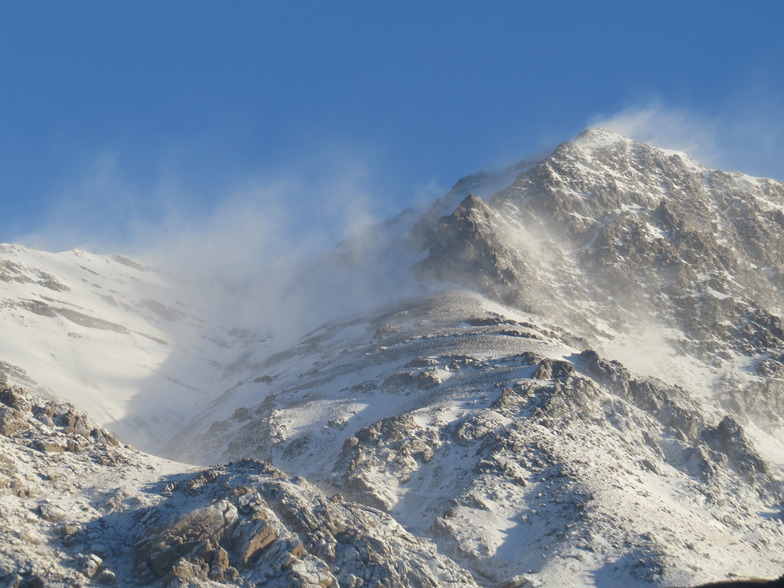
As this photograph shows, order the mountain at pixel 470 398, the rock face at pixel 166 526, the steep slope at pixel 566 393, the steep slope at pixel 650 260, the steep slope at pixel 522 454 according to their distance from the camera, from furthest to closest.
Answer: the steep slope at pixel 650 260 → the steep slope at pixel 566 393 → the steep slope at pixel 522 454 → the mountain at pixel 470 398 → the rock face at pixel 166 526

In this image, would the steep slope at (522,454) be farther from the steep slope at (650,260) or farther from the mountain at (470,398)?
the steep slope at (650,260)

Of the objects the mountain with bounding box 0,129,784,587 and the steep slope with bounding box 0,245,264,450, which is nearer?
the mountain with bounding box 0,129,784,587

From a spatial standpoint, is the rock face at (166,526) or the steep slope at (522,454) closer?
the rock face at (166,526)

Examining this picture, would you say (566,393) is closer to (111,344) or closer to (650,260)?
(650,260)

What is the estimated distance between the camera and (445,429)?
8038 centimetres

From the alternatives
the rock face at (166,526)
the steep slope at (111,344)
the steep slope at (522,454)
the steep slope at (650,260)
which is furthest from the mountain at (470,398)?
the steep slope at (111,344)

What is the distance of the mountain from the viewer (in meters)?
51.1

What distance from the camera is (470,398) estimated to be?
8725cm

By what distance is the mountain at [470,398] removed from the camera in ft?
168

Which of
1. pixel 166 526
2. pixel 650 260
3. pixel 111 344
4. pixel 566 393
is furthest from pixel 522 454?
pixel 111 344

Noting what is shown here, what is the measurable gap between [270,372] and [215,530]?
81206 mm

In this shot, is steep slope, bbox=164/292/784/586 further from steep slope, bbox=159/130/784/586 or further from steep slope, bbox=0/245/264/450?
steep slope, bbox=0/245/264/450

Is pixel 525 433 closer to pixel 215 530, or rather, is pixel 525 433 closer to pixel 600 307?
pixel 215 530

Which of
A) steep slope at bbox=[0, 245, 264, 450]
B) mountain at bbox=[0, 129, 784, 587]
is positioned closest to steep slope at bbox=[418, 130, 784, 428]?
mountain at bbox=[0, 129, 784, 587]
